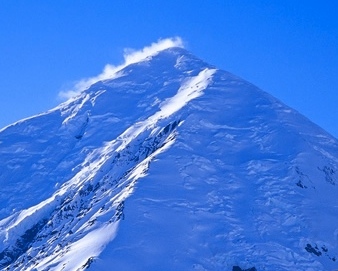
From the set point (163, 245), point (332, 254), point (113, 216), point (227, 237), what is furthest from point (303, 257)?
point (113, 216)

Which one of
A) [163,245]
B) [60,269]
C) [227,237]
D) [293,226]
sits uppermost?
[293,226]

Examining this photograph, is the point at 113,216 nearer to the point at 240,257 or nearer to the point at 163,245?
the point at 163,245

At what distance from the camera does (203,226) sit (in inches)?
7589

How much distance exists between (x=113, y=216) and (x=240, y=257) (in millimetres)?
34435

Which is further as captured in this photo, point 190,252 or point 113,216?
point 113,216

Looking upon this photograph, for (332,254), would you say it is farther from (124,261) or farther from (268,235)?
(124,261)

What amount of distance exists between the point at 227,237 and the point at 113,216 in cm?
2914

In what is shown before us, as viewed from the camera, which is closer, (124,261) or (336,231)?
(124,261)

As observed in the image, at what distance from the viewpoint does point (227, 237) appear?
623ft

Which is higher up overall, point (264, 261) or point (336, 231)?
point (336, 231)

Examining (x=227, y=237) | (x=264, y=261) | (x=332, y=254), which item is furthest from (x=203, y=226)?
(x=332, y=254)

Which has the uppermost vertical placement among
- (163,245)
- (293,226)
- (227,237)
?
(293,226)

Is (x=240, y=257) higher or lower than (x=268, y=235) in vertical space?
lower

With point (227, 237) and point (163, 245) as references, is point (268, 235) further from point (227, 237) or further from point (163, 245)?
point (163, 245)
